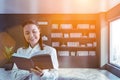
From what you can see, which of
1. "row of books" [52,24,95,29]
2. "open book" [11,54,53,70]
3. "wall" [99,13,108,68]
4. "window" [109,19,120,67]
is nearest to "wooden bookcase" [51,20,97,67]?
"row of books" [52,24,95,29]

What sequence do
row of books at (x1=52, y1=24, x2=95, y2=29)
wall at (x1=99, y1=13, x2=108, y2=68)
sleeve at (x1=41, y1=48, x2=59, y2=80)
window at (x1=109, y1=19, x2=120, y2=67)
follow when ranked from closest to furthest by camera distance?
sleeve at (x1=41, y1=48, x2=59, y2=80), window at (x1=109, y1=19, x2=120, y2=67), wall at (x1=99, y1=13, x2=108, y2=68), row of books at (x1=52, y1=24, x2=95, y2=29)

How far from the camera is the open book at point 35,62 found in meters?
1.40

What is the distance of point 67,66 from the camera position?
6047mm

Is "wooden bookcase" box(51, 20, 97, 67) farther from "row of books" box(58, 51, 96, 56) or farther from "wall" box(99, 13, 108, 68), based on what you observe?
"wall" box(99, 13, 108, 68)

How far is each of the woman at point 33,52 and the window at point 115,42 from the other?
3.61 m

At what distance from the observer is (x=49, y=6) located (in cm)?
579

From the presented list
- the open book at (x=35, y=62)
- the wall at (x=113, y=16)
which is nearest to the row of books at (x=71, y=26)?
the wall at (x=113, y=16)

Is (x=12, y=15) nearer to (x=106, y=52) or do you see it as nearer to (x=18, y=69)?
(x=106, y=52)

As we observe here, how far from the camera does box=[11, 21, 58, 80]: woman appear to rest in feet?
4.43

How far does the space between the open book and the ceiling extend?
4447 millimetres

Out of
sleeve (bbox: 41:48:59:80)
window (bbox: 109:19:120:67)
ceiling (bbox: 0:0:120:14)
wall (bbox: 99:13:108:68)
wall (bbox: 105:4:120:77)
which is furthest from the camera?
ceiling (bbox: 0:0:120:14)

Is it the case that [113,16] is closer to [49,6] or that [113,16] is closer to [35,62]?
[49,6]

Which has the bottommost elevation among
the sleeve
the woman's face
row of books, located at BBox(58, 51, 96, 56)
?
row of books, located at BBox(58, 51, 96, 56)

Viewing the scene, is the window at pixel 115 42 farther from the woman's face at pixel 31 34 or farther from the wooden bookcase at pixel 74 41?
the woman's face at pixel 31 34
